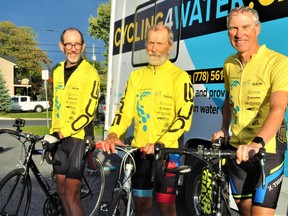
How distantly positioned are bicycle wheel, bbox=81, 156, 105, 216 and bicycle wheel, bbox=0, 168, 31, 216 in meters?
0.83

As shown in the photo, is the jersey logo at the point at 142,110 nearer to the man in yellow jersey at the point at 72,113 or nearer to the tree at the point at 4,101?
the man in yellow jersey at the point at 72,113

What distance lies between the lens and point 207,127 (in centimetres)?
398

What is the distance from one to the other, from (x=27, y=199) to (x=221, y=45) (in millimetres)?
2451

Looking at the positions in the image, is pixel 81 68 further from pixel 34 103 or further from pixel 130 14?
pixel 34 103

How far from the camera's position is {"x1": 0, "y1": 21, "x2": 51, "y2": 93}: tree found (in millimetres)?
60188

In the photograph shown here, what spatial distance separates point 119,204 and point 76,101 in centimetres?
124

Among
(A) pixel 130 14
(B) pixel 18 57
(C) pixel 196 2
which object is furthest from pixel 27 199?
(B) pixel 18 57

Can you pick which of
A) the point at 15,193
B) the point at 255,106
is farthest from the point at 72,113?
the point at 255,106

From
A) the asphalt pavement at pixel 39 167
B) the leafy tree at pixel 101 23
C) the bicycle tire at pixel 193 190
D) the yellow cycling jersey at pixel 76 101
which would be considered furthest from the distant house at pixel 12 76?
the yellow cycling jersey at pixel 76 101

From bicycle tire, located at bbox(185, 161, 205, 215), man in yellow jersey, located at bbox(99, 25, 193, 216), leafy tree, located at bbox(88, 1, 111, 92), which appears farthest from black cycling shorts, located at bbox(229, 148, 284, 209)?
leafy tree, located at bbox(88, 1, 111, 92)

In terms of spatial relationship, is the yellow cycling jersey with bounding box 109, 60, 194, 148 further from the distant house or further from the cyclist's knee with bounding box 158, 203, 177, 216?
the distant house

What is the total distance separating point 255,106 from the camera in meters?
2.41

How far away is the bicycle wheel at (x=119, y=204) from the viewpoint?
2391 mm

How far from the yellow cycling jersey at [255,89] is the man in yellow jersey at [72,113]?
4.41 feet
